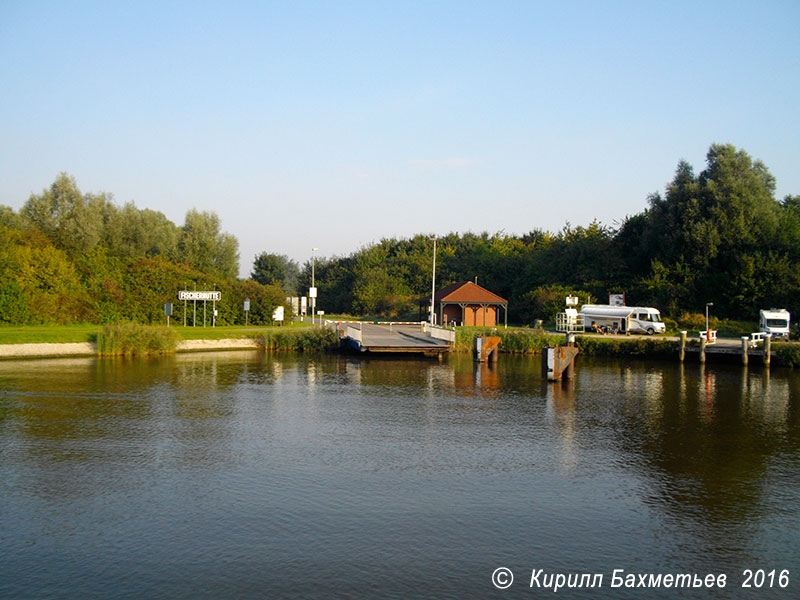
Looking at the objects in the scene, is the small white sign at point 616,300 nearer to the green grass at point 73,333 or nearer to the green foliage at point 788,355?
the green foliage at point 788,355

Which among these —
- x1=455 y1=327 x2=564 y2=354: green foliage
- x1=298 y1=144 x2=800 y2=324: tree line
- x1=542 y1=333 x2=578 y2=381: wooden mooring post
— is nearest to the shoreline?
x1=455 y1=327 x2=564 y2=354: green foliage

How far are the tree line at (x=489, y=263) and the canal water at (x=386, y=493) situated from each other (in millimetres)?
22799

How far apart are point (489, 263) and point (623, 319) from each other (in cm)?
2314

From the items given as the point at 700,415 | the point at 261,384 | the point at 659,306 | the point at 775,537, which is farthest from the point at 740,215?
the point at 775,537

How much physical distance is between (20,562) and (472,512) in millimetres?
7660

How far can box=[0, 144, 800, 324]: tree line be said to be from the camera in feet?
156

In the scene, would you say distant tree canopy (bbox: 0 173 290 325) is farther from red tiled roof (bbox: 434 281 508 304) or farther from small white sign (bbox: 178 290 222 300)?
red tiled roof (bbox: 434 281 508 304)

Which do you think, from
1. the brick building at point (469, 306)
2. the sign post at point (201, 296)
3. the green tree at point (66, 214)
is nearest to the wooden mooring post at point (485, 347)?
the brick building at point (469, 306)

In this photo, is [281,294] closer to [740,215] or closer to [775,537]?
[740,215]

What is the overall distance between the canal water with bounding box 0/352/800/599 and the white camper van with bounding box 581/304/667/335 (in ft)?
75.2

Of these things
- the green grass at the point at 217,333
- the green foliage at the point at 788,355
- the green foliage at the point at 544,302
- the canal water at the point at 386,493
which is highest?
the green foliage at the point at 544,302

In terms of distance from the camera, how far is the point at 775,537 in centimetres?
1215

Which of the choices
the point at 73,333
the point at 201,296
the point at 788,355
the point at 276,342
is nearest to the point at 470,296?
the point at 276,342

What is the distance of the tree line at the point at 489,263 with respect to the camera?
156ft
